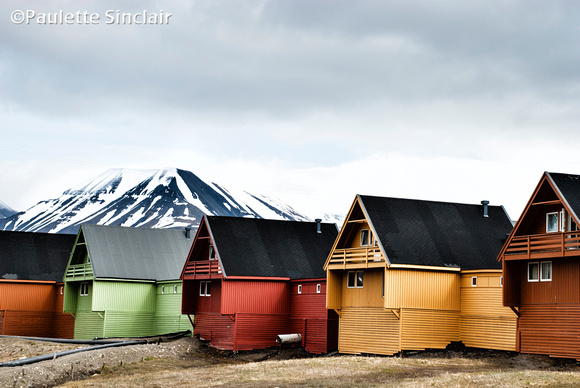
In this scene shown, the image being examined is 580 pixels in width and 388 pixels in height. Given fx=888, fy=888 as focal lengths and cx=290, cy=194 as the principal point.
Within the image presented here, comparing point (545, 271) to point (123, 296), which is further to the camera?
point (123, 296)

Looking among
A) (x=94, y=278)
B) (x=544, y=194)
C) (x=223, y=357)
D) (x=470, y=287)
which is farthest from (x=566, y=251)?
(x=94, y=278)

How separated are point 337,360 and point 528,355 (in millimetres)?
9987

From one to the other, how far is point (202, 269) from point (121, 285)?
11.6 meters

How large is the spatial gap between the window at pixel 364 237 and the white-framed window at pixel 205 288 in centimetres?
1380

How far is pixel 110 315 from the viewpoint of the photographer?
69250mm

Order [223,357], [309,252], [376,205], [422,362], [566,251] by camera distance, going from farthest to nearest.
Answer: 1. [309,252]
2. [223,357]
3. [376,205]
4. [422,362]
5. [566,251]

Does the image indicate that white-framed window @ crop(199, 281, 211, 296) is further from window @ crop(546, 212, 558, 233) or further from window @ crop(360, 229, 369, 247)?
window @ crop(546, 212, 558, 233)

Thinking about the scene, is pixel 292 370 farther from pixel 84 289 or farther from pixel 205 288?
pixel 84 289

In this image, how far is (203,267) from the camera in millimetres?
60938

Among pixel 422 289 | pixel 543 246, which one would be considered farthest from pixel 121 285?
pixel 543 246

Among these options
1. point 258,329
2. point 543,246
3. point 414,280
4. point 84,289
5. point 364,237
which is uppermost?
point 364,237

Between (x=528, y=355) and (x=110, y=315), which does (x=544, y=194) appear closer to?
(x=528, y=355)

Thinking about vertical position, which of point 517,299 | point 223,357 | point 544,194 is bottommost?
point 223,357

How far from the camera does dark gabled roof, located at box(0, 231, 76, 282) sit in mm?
74875
